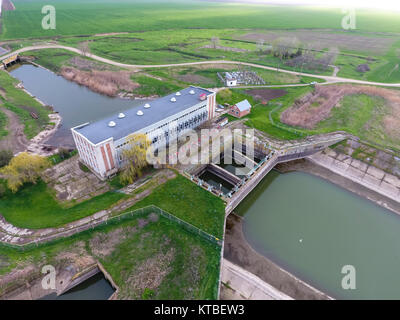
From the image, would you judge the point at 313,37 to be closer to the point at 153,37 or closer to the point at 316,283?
the point at 153,37

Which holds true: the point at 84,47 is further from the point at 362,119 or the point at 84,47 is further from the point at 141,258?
the point at 362,119

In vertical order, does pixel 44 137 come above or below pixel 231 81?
below

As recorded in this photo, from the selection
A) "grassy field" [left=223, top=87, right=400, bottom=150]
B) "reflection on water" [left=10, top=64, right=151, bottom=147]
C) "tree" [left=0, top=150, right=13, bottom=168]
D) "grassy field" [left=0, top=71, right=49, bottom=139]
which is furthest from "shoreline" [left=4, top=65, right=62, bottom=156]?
"grassy field" [left=223, top=87, right=400, bottom=150]

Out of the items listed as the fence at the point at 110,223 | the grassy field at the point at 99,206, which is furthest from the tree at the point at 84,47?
the fence at the point at 110,223

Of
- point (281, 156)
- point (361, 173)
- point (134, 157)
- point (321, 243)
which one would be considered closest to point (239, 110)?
point (281, 156)

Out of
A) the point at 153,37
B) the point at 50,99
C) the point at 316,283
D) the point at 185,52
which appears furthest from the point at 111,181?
the point at 153,37

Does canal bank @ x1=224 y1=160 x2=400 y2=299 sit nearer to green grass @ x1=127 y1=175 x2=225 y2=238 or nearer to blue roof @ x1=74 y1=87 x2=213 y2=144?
green grass @ x1=127 y1=175 x2=225 y2=238
